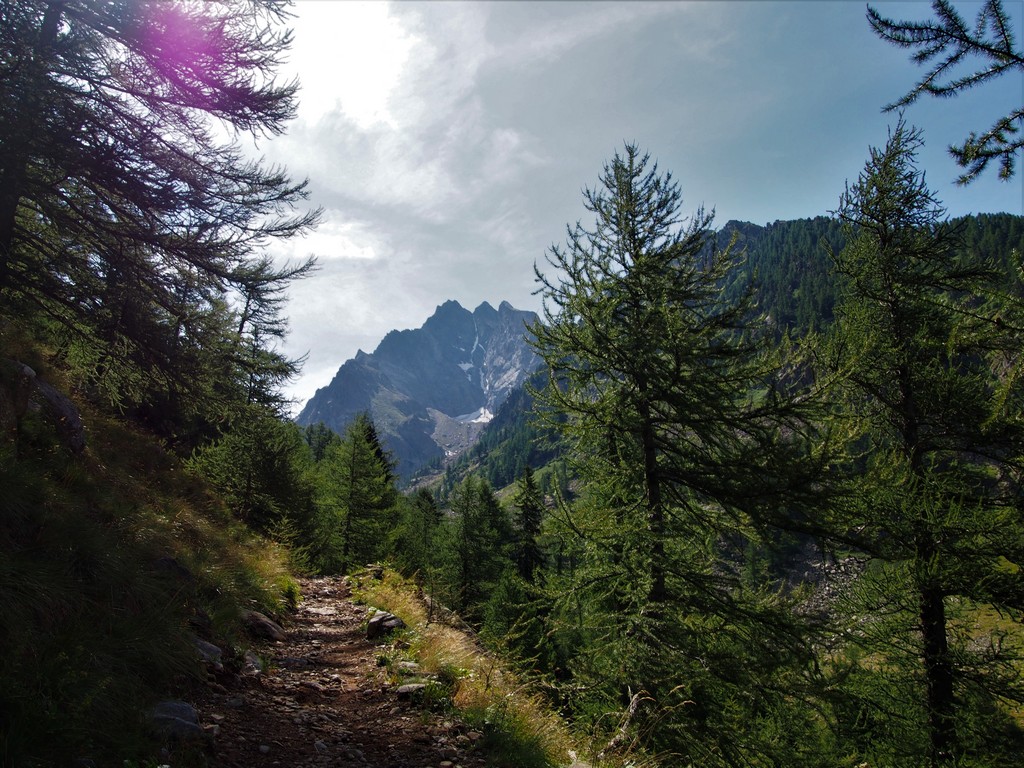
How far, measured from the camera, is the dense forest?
21.2 feet

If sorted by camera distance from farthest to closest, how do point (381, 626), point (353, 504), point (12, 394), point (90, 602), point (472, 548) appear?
point (472, 548) < point (353, 504) < point (381, 626) < point (12, 394) < point (90, 602)

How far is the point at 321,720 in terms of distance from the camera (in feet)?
16.0

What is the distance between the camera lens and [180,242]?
857cm

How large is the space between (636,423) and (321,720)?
5.31m

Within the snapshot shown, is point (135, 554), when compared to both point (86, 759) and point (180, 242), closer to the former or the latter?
point (86, 759)

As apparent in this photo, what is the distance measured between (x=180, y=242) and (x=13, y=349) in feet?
10.4

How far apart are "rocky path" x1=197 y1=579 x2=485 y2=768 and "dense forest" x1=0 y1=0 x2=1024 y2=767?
71 centimetres

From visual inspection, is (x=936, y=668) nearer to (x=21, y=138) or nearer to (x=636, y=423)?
(x=636, y=423)

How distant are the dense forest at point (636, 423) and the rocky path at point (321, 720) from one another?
0.71 metres

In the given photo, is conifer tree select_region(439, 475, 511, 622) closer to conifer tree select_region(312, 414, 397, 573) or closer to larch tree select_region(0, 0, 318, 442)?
conifer tree select_region(312, 414, 397, 573)

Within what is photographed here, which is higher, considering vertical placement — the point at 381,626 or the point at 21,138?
the point at 21,138

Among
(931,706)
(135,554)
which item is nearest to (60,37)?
(135,554)

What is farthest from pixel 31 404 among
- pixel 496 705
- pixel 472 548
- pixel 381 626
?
pixel 472 548

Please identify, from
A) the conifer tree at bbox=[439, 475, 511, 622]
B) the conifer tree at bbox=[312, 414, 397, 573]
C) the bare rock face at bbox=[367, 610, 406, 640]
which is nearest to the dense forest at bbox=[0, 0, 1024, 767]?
the bare rock face at bbox=[367, 610, 406, 640]
